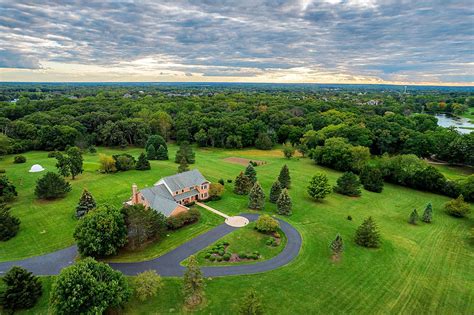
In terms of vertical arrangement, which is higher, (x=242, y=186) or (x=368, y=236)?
(x=242, y=186)

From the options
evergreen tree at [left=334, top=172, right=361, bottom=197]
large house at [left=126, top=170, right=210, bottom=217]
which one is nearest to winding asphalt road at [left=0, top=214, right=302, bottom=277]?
large house at [left=126, top=170, right=210, bottom=217]

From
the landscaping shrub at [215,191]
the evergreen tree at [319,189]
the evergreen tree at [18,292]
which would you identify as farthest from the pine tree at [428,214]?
the evergreen tree at [18,292]

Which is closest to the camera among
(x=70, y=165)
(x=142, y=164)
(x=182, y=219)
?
(x=182, y=219)

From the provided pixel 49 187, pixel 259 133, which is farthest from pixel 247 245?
pixel 259 133

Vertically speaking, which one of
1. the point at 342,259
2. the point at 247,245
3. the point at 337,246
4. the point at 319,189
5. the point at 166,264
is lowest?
the point at 342,259

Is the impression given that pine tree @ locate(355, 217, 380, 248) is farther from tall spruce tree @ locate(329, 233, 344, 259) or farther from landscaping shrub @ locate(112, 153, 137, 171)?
landscaping shrub @ locate(112, 153, 137, 171)

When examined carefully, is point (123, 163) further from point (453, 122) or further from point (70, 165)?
point (453, 122)

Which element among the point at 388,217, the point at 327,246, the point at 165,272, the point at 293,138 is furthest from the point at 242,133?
the point at 165,272
